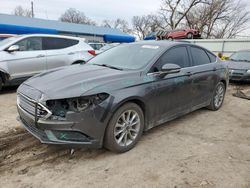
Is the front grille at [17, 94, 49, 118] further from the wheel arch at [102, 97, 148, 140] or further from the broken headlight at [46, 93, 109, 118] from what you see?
the wheel arch at [102, 97, 148, 140]

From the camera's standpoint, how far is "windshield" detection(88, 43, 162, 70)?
3.77m

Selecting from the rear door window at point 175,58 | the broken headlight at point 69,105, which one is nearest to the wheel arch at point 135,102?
the broken headlight at point 69,105

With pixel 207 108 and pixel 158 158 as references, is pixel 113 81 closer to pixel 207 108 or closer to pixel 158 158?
pixel 158 158

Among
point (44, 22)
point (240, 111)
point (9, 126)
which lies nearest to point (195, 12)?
point (44, 22)

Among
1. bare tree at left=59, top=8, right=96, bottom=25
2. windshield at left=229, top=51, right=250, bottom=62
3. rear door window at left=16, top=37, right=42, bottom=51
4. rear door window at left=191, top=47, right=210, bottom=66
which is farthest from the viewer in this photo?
bare tree at left=59, top=8, right=96, bottom=25

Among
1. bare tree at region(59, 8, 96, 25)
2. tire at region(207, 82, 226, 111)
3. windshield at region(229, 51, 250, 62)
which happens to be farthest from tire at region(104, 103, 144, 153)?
bare tree at region(59, 8, 96, 25)

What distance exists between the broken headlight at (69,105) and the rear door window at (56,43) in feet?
15.9

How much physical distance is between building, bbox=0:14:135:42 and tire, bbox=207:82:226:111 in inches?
731

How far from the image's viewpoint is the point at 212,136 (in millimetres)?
4047

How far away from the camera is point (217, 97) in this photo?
217 inches

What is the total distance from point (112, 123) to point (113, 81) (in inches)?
22.2

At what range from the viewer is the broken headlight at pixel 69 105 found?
282 cm

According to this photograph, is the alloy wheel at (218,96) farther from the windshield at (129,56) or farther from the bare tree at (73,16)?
the bare tree at (73,16)

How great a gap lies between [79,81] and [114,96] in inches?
20.1
